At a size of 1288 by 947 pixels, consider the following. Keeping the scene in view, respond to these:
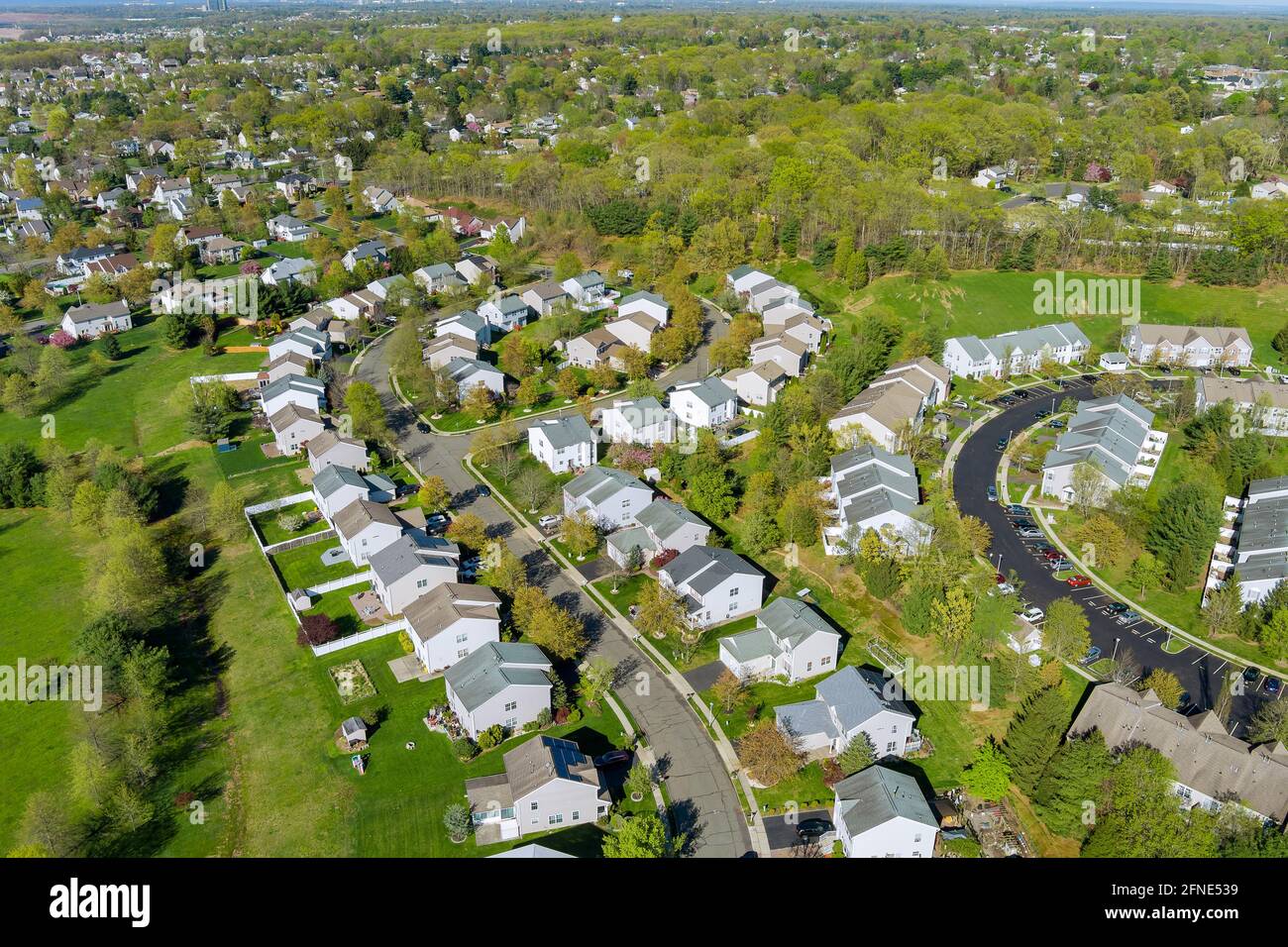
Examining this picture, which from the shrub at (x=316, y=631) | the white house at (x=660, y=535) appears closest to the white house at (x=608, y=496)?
the white house at (x=660, y=535)

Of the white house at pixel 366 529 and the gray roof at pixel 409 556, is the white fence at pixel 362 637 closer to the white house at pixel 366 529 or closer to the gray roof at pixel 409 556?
the gray roof at pixel 409 556

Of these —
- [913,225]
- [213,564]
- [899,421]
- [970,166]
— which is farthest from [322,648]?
[970,166]

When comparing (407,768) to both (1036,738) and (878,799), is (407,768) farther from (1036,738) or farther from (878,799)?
(1036,738)

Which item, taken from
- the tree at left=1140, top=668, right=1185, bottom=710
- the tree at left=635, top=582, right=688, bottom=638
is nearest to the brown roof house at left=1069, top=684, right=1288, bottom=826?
the tree at left=1140, top=668, right=1185, bottom=710

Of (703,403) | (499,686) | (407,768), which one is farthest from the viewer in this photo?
(703,403)

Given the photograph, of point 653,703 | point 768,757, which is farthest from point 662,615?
point 768,757

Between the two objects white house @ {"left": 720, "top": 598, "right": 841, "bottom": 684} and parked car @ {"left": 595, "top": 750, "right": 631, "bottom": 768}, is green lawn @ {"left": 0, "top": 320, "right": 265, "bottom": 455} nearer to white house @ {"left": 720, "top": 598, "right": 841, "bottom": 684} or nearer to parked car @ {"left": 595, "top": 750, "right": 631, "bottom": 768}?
parked car @ {"left": 595, "top": 750, "right": 631, "bottom": 768}
